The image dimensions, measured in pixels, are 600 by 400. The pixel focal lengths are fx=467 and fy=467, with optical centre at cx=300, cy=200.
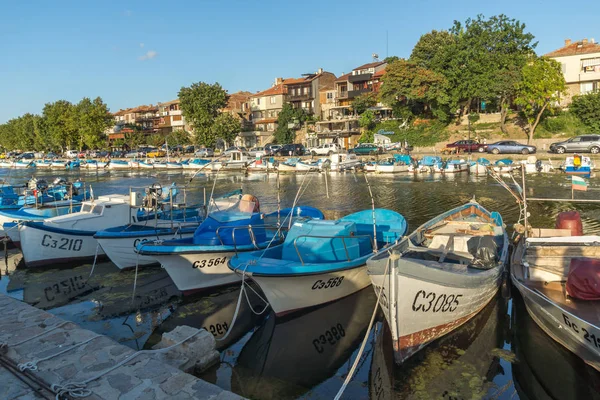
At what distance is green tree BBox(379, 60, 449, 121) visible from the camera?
52562mm

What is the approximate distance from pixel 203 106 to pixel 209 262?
61.2 metres

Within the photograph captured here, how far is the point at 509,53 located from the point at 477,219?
44354mm

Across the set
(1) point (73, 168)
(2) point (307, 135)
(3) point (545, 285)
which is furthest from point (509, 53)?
(1) point (73, 168)

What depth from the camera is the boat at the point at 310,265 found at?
31.6 feet

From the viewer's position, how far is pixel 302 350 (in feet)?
29.7

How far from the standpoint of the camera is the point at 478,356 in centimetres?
842

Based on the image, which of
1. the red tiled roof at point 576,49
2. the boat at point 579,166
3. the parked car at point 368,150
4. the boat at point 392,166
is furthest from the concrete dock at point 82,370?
the red tiled roof at point 576,49

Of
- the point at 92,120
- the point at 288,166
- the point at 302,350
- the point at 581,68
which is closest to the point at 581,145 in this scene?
the point at 581,68

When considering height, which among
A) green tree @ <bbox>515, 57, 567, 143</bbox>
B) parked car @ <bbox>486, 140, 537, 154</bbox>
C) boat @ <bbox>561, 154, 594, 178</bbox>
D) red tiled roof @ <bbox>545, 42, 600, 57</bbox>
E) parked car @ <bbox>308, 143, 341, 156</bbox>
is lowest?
boat @ <bbox>561, 154, 594, 178</bbox>

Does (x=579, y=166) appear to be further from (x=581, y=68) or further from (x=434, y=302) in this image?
(x=434, y=302)

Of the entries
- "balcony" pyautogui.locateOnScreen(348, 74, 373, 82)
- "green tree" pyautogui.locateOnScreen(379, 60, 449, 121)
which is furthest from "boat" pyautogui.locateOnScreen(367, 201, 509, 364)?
"balcony" pyautogui.locateOnScreen(348, 74, 373, 82)

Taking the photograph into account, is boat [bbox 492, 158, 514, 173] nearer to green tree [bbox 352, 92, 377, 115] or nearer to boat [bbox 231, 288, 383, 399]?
green tree [bbox 352, 92, 377, 115]

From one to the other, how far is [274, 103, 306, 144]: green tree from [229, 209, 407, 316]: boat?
60756 mm

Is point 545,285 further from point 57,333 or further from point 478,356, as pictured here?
point 57,333
